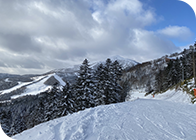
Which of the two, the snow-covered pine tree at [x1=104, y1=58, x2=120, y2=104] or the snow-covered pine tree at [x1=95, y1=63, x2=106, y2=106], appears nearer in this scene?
the snow-covered pine tree at [x1=95, y1=63, x2=106, y2=106]

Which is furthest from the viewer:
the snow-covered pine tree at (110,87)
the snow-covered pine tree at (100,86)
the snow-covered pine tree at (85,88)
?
the snow-covered pine tree at (110,87)

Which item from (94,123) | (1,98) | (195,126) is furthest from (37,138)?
(1,98)

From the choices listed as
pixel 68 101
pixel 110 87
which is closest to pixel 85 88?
pixel 68 101

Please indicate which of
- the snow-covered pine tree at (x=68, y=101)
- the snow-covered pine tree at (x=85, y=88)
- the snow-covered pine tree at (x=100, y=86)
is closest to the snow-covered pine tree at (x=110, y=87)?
the snow-covered pine tree at (x=100, y=86)

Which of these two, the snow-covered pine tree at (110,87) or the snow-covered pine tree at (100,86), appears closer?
the snow-covered pine tree at (100,86)

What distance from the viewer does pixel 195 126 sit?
20.2 ft

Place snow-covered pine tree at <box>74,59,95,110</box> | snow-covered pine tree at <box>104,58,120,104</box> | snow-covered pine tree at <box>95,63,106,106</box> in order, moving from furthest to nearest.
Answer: snow-covered pine tree at <box>104,58,120,104</box> → snow-covered pine tree at <box>95,63,106,106</box> → snow-covered pine tree at <box>74,59,95,110</box>

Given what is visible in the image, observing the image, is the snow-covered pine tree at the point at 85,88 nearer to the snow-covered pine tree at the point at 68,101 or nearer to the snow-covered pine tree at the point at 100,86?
the snow-covered pine tree at the point at 68,101

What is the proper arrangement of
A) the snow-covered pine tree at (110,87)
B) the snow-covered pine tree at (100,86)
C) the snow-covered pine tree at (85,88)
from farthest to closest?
the snow-covered pine tree at (110,87)
the snow-covered pine tree at (100,86)
the snow-covered pine tree at (85,88)

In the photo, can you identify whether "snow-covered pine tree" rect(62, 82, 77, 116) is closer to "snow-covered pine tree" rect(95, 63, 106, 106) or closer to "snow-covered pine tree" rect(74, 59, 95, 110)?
"snow-covered pine tree" rect(74, 59, 95, 110)

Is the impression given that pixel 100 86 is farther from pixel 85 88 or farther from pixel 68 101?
pixel 68 101

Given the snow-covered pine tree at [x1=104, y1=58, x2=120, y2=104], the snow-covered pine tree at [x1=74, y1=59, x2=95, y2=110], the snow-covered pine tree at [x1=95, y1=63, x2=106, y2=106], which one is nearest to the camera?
the snow-covered pine tree at [x1=74, y1=59, x2=95, y2=110]

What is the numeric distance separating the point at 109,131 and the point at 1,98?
168003mm

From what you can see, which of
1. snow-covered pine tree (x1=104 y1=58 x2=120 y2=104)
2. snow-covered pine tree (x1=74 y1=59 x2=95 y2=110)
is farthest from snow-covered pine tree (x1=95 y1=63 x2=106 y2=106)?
snow-covered pine tree (x1=74 y1=59 x2=95 y2=110)
